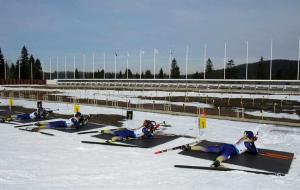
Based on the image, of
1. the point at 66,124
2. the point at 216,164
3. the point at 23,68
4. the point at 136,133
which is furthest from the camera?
the point at 23,68

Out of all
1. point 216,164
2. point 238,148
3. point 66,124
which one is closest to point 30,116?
point 66,124

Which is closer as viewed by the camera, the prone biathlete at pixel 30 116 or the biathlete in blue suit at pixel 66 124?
the biathlete in blue suit at pixel 66 124

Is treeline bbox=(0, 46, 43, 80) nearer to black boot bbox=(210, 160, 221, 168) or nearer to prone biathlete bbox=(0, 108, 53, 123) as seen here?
prone biathlete bbox=(0, 108, 53, 123)

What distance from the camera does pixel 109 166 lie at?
43.7 feet

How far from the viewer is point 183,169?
511 inches

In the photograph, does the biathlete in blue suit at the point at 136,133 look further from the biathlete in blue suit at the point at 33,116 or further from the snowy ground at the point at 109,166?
the biathlete in blue suit at the point at 33,116

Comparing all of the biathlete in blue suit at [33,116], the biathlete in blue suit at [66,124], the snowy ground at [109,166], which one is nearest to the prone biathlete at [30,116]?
the biathlete in blue suit at [33,116]

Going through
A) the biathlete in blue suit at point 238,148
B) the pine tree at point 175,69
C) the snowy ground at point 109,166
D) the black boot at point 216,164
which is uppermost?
the pine tree at point 175,69

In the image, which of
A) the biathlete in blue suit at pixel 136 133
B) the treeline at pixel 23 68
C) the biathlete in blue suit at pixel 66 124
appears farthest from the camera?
the treeline at pixel 23 68

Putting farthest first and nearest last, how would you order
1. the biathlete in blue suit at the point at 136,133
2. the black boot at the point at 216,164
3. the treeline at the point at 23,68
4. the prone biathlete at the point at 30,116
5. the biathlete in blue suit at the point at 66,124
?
the treeline at the point at 23,68 < the prone biathlete at the point at 30,116 < the biathlete in blue suit at the point at 66,124 < the biathlete in blue suit at the point at 136,133 < the black boot at the point at 216,164

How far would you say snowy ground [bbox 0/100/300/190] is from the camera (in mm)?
10914

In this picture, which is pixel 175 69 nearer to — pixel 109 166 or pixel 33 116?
pixel 33 116

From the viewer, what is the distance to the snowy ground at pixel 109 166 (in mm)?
10914

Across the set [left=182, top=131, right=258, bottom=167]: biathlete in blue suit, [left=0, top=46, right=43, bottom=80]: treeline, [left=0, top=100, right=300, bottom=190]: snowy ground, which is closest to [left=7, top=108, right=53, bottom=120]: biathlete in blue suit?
[left=0, top=100, right=300, bottom=190]: snowy ground
